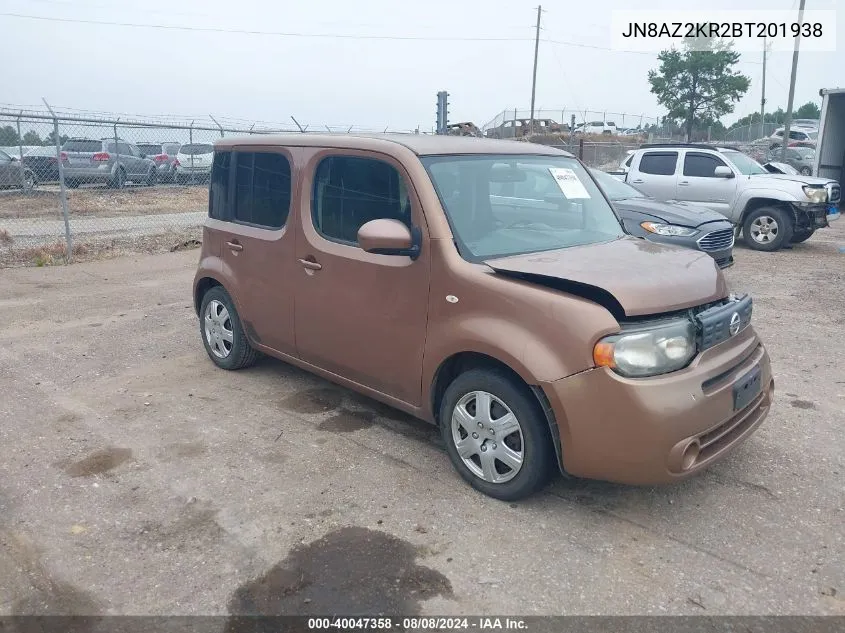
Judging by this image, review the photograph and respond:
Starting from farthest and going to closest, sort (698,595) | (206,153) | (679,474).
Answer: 1. (206,153)
2. (679,474)
3. (698,595)

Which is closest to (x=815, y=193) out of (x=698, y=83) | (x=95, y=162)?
(x=95, y=162)

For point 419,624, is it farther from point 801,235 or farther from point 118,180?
point 118,180

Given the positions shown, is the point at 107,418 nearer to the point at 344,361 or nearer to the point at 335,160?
the point at 344,361

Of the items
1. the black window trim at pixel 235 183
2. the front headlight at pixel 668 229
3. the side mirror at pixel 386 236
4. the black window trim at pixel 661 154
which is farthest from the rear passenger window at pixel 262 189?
the black window trim at pixel 661 154

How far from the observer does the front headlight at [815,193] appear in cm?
1122

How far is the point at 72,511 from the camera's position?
344 centimetres

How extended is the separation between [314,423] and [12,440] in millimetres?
1845

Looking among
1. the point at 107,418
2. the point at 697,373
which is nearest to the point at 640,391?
the point at 697,373

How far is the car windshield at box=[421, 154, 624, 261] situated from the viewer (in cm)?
373

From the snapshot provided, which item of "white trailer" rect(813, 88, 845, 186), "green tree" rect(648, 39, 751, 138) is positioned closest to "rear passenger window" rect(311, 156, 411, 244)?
"white trailer" rect(813, 88, 845, 186)

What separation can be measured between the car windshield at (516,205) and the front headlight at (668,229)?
3933mm

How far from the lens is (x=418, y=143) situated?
402 centimetres

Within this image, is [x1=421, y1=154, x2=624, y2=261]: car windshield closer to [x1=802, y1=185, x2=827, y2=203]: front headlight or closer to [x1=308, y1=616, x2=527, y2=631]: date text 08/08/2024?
[x1=308, y1=616, x2=527, y2=631]: date text 08/08/2024

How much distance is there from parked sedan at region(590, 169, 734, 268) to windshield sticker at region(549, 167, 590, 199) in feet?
11.8
